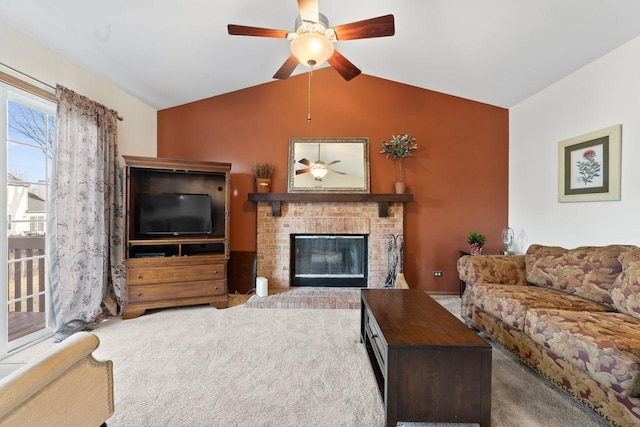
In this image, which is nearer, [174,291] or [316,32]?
[316,32]

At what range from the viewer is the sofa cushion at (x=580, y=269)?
2121 mm

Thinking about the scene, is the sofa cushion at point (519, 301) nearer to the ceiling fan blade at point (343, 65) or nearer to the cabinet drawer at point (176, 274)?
the ceiling fan blade at point (343, 65)

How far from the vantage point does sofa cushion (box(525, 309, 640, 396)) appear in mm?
1349

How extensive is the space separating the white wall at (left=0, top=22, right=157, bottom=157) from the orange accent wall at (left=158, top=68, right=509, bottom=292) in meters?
0.24

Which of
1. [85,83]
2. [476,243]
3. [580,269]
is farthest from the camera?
[476,243]

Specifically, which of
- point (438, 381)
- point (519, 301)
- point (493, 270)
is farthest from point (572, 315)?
point (438, 381)

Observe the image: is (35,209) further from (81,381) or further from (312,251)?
(312,251)

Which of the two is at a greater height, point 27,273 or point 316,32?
point 316,32

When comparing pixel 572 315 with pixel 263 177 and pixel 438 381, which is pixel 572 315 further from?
pixel 263 177

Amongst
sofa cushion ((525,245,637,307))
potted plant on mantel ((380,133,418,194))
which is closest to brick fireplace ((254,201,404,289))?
potted plant on mantel ((380,133,418,194))

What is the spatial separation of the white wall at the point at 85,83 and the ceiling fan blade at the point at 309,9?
236 cm

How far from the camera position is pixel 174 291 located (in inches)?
125

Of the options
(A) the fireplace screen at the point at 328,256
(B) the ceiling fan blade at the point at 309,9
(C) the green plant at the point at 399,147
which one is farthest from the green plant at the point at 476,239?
(B) the ceiling fan blade at the point at 309,9

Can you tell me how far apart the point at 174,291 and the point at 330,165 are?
8.40 feet
